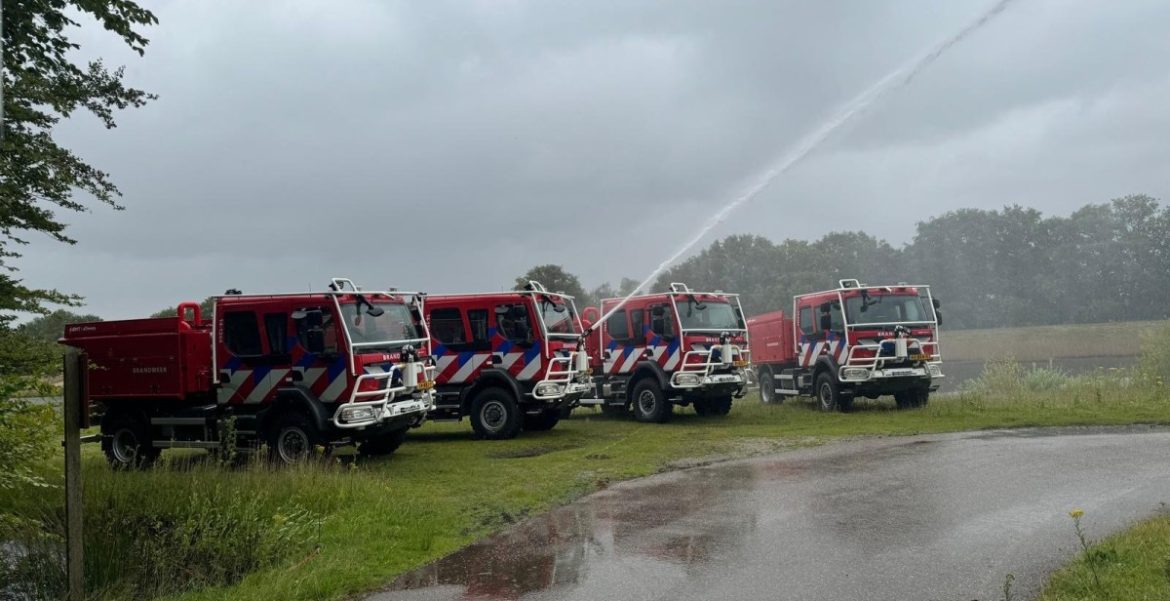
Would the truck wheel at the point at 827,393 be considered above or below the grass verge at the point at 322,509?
above

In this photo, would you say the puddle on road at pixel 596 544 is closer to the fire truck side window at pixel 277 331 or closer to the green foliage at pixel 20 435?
the green foliage at pixel 20 435

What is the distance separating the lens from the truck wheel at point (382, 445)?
1381 centimetres

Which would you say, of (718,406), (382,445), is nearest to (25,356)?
(382,445)

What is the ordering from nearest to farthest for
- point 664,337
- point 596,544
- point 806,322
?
point 596,544
point 664,337
point 806,322

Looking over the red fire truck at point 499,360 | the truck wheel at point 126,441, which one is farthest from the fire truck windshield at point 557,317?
the truck wheel at point 126,441

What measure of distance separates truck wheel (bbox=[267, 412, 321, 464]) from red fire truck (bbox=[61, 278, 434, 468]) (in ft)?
0.05

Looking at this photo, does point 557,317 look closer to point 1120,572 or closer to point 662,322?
point 662,322

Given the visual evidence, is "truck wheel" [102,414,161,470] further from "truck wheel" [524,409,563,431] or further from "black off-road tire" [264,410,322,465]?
"truck wheel" [524,409,563,431]

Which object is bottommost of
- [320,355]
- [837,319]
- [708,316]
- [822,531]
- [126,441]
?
[822,531]

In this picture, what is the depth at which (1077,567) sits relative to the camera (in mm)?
5996

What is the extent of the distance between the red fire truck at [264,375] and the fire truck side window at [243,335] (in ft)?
0.05

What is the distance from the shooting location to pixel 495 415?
15.8m

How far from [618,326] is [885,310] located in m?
5.57

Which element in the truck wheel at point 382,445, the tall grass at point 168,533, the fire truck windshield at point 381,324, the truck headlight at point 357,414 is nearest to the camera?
the tall grass at point 168,533
